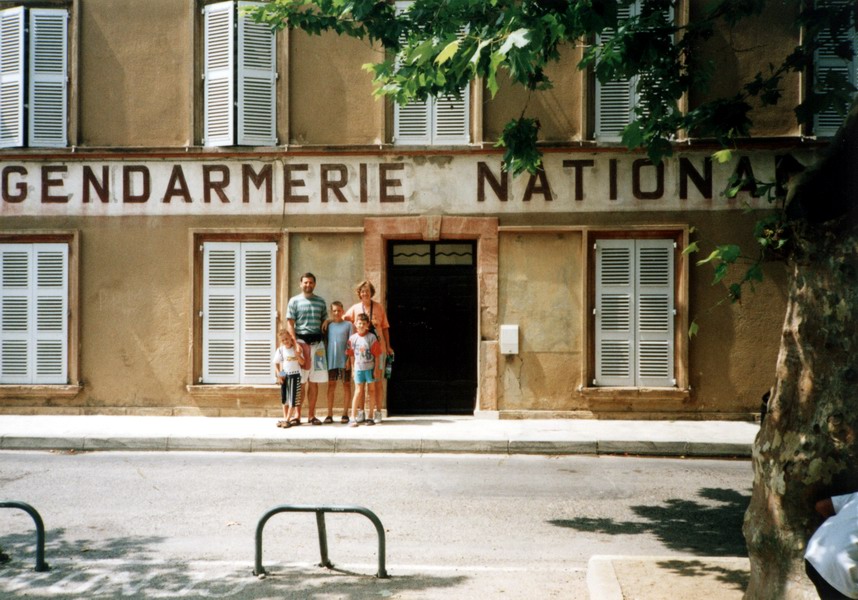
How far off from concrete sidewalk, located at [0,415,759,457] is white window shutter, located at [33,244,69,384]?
1.47m

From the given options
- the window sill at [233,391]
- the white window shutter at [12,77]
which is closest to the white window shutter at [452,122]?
the window sill at [233,391]

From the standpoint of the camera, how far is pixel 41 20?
1357cm

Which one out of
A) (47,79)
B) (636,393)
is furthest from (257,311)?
(636,393)

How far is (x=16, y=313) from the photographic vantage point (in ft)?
44.7

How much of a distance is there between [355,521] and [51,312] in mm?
8413

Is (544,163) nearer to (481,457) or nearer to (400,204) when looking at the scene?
(400,204)

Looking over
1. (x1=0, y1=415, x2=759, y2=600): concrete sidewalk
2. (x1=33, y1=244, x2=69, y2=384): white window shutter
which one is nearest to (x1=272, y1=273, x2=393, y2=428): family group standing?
(x1=0, y1=415, x2=759, y2=600): concrete sidewalk

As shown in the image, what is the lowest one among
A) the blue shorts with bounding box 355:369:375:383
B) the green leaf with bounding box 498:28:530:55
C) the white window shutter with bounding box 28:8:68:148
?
the blue shorts with bounding box 355:369:375:383

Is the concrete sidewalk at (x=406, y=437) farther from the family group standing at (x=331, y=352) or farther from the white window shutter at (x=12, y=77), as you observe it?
the white window shutter at (x=12, y=77)

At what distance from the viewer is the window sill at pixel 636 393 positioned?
500 inches

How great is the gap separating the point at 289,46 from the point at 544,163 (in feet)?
14.4

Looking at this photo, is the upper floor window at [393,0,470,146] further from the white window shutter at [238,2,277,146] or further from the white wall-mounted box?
the white wall-mounted box

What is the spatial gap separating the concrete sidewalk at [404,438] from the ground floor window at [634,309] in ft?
3.41

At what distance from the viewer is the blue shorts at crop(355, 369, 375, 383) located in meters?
11.9
